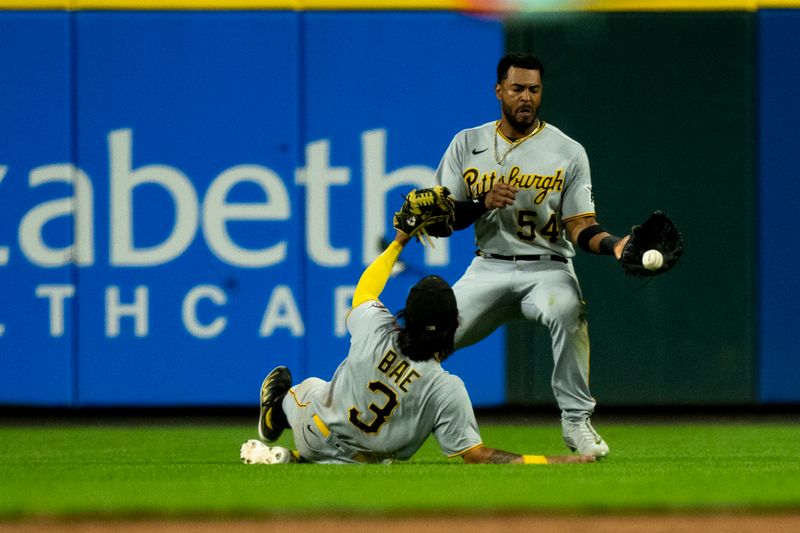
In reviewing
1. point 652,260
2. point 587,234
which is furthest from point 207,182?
point 652,260

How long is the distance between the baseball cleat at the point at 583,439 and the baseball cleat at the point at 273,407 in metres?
1.19

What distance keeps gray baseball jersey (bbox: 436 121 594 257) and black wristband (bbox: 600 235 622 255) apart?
273mm

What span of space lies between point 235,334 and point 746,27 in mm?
3611

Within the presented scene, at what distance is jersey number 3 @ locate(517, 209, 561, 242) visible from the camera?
20.8 feet

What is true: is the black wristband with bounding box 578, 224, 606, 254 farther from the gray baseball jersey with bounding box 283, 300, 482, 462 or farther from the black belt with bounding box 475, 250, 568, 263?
the gray baseball jersey with bounding box 283, 300, 482, 462

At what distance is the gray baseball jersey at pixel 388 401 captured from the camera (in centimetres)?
532

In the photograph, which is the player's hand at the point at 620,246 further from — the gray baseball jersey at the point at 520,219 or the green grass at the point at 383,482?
the green grass at the point at 383,482

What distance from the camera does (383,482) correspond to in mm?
4914

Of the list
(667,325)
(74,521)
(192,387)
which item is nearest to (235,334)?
(192,387)

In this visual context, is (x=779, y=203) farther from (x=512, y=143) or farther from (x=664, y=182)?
(x=512, y=143)

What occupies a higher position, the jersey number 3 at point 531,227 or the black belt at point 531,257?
the jersey number 3 at point 531,227

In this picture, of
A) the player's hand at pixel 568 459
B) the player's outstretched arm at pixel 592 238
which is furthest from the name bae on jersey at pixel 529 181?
the player's hand at pixel 568 459

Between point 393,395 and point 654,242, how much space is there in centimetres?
131

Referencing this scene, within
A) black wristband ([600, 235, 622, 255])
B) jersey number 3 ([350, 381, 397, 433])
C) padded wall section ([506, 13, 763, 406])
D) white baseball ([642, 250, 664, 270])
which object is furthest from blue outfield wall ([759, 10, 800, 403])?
jersey number 3 ([350, 381, 397, 433])
